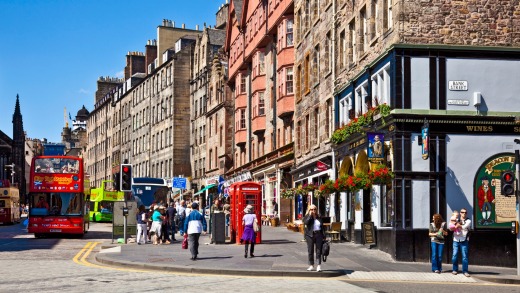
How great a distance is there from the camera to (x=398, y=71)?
24.8 m

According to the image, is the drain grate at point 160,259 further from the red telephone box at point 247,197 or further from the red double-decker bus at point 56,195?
the red double-decker bus at point 56,195

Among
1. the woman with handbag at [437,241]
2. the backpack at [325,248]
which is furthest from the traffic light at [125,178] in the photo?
the woman with handbag at [437,241]

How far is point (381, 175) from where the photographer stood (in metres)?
24.5

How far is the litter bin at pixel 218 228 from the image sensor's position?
31156 millimetres

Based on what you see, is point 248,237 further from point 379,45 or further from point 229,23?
point 229,23

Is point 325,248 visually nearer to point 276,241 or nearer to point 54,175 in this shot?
point 276,241

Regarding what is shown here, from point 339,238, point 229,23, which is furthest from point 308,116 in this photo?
point 229,23

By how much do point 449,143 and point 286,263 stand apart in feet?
22.2

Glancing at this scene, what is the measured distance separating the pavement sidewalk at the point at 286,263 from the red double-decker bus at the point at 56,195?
920cm

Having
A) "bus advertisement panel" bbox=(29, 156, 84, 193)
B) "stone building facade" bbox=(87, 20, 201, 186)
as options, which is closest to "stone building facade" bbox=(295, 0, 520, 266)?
"bus advertisement panel" bbox=(29, 156, 84, 193)

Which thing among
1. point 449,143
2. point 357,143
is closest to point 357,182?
point 449,143

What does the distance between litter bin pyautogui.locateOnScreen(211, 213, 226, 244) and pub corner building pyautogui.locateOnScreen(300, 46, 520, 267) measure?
26.4 ft

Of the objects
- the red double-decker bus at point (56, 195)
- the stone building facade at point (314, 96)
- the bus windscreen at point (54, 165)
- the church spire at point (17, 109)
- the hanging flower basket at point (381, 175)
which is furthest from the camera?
the church spire at point (17, 109)

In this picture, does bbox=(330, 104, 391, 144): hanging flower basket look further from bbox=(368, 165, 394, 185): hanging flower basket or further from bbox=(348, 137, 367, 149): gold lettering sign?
bbox=(368, 165, 394, 185): hanging flower basket
